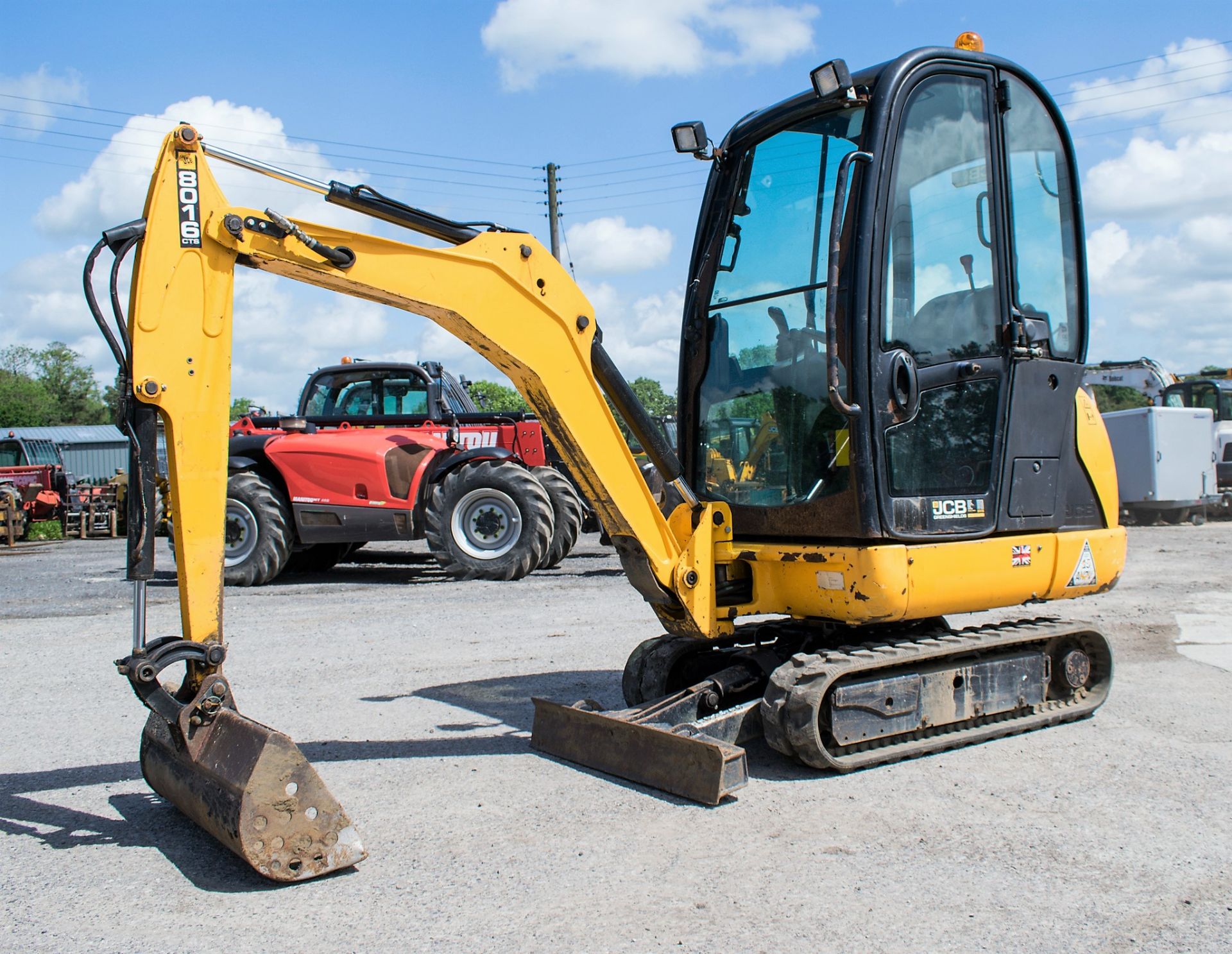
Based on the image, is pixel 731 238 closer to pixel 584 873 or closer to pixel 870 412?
pixel 870 412

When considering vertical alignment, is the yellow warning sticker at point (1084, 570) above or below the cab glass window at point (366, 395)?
below

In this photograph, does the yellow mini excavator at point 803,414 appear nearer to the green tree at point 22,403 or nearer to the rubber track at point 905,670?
the rubber track at point 905,670

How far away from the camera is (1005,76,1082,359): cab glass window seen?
519 centimetres

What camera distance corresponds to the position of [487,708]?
6.04 m

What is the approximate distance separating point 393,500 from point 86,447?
93.9 feet

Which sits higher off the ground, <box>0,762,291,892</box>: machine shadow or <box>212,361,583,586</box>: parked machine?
<box>212,361,583,586</box>: parked machine

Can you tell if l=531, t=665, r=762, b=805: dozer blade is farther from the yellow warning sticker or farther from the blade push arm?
the yellow warning sticker

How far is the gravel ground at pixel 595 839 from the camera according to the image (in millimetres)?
3229

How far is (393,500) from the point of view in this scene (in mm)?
11703

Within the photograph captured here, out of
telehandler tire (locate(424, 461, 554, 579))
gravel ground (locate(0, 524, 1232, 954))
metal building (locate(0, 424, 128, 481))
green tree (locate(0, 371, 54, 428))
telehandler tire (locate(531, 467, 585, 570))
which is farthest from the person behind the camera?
green tree (locate(0, 371, 54, 428))

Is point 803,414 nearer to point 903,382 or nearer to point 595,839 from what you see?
point 903,382

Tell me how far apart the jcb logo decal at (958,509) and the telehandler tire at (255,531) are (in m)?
8.63

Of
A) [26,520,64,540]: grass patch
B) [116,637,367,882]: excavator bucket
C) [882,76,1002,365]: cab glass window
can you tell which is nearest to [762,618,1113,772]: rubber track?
[882,76,1002,365]: cab glass window

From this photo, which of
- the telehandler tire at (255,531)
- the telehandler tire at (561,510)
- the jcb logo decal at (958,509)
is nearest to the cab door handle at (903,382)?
the jcb logo decal at (958,509)
